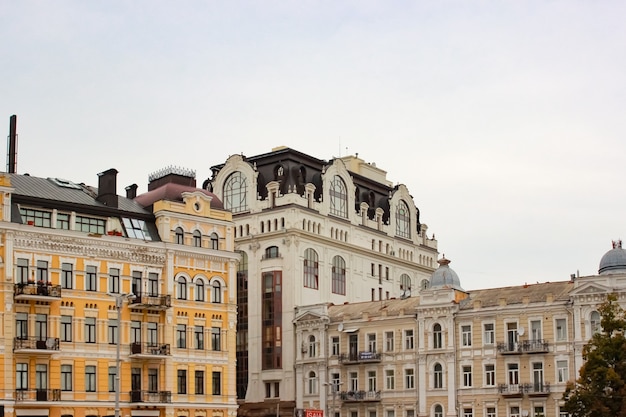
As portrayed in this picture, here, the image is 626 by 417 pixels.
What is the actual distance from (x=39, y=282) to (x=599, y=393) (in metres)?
34.7

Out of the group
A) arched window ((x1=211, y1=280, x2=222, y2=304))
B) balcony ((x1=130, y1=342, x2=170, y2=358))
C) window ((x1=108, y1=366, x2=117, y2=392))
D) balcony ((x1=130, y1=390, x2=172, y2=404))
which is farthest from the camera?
arched window ((x1=211, y1=280, x2=222, y2=304))

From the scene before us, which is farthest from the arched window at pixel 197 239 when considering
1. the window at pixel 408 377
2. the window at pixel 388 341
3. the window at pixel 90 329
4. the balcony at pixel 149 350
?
the window at pixel 408 377

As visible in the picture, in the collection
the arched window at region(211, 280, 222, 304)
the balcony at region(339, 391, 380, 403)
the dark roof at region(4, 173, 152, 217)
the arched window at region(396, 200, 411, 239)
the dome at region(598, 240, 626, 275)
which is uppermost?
the arched window at region(396, 200, 411, 239)

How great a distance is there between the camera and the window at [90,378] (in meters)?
74.7

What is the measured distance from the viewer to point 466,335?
90.1m

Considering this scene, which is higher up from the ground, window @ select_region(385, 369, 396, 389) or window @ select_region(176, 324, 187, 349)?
window @ select_region(176, 324, 187, 349)

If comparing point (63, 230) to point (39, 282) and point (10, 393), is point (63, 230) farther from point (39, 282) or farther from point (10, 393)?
point (10, 393)

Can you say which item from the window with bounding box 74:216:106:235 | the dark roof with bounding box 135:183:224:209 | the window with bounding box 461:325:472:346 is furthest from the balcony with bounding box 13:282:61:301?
the window with bounding box 461:325:472:346

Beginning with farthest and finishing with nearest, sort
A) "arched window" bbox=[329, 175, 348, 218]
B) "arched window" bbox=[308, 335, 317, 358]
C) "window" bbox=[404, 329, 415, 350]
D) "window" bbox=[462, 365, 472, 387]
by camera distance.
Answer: "arched window" bbox=[329, 175, 348, 218] → "arched window" bbox=[308, 335, 317, 358] → "window" bbox=[404, 329, 415, 350] → "window" bbox=[462, 365, 472, 387]

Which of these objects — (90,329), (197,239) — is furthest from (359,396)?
(90,329)

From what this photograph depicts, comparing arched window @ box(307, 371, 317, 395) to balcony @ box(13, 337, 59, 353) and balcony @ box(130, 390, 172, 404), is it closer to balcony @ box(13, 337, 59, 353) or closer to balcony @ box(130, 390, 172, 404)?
balcony @ box(130, 390, 172, 404)

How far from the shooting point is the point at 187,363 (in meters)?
79.9

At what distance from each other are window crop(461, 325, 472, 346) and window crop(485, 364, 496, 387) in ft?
7.88

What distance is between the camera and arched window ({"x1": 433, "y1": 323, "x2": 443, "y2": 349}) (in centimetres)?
9125
